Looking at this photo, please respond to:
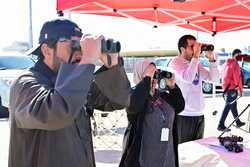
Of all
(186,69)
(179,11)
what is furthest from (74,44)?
(179,11)

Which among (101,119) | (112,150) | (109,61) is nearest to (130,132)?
(109,61)

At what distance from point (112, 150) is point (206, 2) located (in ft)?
9.37

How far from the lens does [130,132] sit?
300cm

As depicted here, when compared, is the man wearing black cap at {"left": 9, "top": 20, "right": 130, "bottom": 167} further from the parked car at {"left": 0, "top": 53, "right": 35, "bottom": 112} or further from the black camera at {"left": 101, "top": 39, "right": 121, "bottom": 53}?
the parked car at {"left": 0, "top": 53, "right": 35, "bottom": 112}

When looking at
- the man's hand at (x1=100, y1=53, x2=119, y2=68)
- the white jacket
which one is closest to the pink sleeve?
the white jacket

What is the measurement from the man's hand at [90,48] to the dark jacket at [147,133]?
4.52 ft

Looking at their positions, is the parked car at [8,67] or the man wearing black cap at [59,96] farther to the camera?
the parked car at [8,67]

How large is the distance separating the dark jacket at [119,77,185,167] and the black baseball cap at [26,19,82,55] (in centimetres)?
126

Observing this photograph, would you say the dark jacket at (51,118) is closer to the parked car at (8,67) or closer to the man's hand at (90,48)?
the man's hand at (90,48)

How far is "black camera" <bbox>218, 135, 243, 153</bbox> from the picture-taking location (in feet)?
9.84

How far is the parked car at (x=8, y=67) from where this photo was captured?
31.1ft

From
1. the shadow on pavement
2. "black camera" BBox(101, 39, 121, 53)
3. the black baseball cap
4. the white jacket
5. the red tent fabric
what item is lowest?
the shadow on pavement

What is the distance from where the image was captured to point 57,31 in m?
1.68

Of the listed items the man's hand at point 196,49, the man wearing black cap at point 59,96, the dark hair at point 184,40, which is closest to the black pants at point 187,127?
the man's hand at point 196,49
